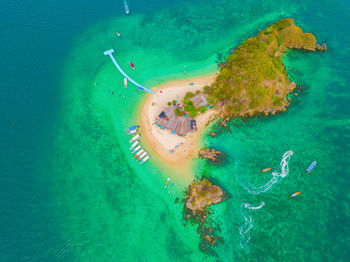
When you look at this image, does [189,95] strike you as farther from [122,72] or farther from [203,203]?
[203,203]

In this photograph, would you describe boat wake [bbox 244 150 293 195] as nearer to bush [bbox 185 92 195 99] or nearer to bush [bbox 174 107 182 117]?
bush [bbox 174 107 182 117]

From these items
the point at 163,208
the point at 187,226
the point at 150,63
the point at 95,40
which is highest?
the point at 95,40

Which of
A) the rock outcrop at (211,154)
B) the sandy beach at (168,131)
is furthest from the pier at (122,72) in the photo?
the rock outcrop at (211,154)

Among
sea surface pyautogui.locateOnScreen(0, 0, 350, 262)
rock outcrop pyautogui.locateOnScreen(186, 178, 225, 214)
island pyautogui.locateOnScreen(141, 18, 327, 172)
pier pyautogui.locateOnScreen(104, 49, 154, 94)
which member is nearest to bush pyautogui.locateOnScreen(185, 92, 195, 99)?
island pyautogui.locateOnScreen(141, 18, 327, 172)

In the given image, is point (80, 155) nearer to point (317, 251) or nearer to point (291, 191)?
point (291, 191)

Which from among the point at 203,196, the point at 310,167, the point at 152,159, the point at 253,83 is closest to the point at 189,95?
the point at 253,83

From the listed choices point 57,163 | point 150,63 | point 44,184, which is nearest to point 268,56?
point 150,63

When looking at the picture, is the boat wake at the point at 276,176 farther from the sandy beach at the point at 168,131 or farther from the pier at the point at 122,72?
the pier at the point at 122,72
